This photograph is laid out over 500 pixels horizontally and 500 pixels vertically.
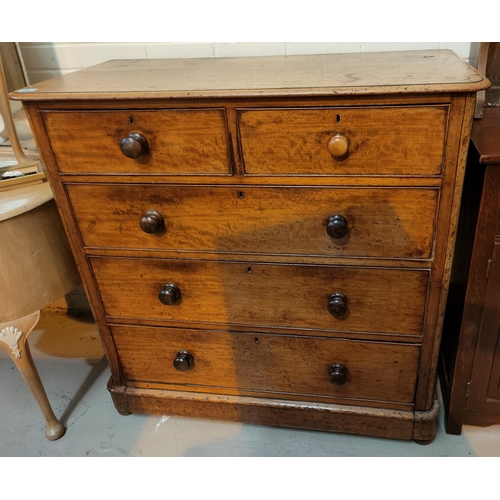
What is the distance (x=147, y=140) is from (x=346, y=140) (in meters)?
0.50

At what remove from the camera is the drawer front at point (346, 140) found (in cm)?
107

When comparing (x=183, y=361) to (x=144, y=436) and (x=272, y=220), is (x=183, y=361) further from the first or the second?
(x=272, y=220)

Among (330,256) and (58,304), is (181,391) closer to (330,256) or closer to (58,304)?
(330,256)

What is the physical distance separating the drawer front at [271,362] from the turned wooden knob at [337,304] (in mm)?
145

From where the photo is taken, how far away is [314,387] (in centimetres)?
153

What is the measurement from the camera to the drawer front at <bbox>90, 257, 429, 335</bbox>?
4.26ft

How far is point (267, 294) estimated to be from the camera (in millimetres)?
1379

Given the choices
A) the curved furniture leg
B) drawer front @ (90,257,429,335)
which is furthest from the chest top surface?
the curved furniture leg

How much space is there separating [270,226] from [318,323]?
0.35m

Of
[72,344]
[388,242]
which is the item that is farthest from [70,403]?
[388,242]

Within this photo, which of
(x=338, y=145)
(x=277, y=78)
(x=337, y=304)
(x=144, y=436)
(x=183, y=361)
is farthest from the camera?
(x=144, y=436)

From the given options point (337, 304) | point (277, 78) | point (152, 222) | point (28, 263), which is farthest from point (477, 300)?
point (28, 263)

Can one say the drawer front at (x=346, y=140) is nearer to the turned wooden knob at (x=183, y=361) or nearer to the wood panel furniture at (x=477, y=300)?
the wood panel furniture at (x=477, y=300)

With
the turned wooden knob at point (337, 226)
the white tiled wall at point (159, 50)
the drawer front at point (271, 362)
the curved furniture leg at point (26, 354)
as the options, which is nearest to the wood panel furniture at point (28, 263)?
the curved furniture leg at point (26, 354)
